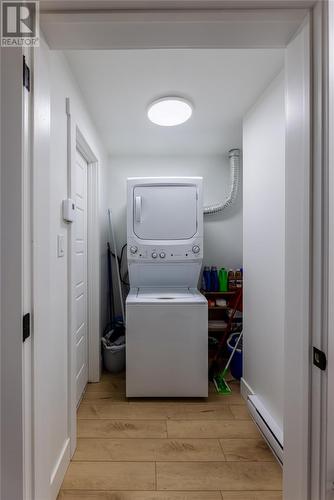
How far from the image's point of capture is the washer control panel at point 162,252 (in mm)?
2449

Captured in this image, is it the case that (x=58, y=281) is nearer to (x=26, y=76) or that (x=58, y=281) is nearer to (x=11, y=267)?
(x=11, y=267)

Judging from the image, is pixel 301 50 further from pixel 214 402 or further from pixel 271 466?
pixel 214 402

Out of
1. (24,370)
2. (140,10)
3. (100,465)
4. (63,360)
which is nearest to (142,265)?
(63,360)

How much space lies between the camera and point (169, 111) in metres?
1.99

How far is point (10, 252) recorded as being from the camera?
0.79m

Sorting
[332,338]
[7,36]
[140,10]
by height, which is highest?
[140,10]

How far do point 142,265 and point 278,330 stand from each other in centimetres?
134

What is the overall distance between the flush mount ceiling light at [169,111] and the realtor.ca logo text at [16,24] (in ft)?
3.81

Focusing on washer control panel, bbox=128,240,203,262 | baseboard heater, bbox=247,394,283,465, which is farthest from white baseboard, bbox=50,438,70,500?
washer control panel, bbox=128,240,203,262

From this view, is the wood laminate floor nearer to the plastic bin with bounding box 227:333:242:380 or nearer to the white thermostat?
the plastic bin with bounding box 227:333:242:380

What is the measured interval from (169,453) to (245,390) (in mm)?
874

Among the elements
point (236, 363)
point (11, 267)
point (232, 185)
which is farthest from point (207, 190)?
point (11, 267)

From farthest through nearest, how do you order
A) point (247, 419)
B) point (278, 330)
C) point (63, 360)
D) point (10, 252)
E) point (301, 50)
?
1. point (247, 419)
2. point (278, 330)
3. point (63, 360)
4. point (301, 50)
5. point (10, 252)

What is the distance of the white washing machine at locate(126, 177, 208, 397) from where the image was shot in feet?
6.97
